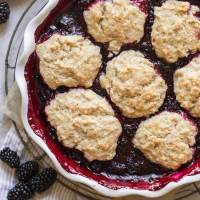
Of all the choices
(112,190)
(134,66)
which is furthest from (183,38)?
(112,190)

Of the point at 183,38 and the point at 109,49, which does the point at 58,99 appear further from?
the point at 183,38

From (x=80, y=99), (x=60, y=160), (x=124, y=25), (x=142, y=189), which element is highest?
(x=124, y=25)

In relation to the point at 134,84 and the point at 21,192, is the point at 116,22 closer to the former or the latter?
the point at 134,84

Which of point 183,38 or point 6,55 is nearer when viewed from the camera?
point 183,38

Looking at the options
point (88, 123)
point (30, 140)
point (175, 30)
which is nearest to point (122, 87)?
point (88, 123)

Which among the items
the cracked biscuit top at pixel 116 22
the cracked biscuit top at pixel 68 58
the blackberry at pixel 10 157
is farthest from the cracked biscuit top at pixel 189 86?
the blackberry at pixel 10 157

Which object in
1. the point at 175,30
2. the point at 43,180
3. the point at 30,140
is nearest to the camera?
the point at 175,30
